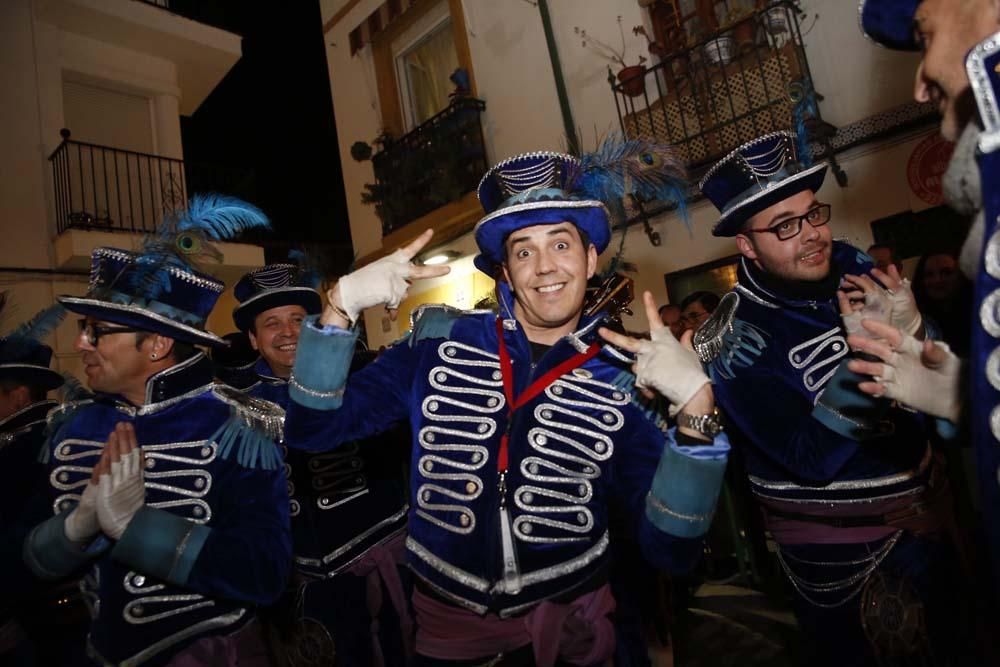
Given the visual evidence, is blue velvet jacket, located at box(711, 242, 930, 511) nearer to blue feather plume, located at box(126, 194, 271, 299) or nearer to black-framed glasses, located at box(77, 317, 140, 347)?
blue feather plume, located at box(126, 194, 271, 299)

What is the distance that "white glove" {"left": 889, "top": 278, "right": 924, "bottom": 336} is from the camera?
2.58 meters

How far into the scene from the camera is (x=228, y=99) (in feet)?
52.4

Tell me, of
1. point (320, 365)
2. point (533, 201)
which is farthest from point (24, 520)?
point (533, 201)

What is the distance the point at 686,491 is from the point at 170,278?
2357 millimetres

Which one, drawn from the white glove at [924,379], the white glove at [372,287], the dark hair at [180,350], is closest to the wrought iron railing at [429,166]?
the dark hair at [180,350]

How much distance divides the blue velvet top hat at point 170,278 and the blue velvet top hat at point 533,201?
3.91 ft

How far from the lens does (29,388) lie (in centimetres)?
463

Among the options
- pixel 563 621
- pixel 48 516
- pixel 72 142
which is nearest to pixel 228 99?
pixel 72 142

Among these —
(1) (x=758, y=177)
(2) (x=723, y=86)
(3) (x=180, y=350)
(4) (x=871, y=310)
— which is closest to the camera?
(4) (x=871, y=310)

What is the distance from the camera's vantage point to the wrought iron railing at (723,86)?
6.90m

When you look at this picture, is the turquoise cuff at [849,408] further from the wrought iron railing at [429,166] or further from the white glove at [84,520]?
the wrought iron railing at [429,166]

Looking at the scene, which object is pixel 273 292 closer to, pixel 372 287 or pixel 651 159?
pixel 372 287

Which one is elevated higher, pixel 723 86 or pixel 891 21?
pixel 723 86

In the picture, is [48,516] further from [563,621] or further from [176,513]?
[563,621]
